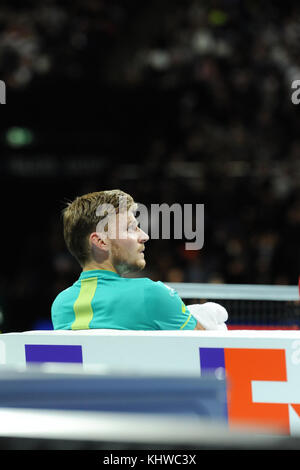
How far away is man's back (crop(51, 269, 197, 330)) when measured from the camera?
104 inches

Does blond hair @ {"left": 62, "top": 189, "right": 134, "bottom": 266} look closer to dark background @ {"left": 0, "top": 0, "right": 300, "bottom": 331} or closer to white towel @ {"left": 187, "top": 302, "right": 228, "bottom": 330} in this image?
white towel @ {"left": 187, "top": 302, "right": 228, "bottom": 330}

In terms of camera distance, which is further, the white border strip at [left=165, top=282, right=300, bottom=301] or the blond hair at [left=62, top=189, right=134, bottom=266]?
the white border strip at [left=165, top=282, right=300, bottom=301]

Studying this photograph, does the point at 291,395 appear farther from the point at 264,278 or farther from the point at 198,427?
the point at 264,278

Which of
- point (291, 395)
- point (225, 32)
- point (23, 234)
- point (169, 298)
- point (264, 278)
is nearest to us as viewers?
point (291, 395)

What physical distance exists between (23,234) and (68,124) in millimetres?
1310

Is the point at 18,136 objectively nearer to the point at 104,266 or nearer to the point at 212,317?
the point at 104,266

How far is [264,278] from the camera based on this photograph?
24.2 feet

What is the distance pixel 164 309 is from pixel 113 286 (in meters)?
0.21

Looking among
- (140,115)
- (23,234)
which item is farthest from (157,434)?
(140,115)

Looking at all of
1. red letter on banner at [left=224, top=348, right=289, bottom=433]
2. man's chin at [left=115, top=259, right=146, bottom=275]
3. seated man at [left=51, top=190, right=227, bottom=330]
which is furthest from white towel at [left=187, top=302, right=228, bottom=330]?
red letter on banner at [left=224, top=348, right=289, bottom=433]

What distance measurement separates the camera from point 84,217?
2.76 metres

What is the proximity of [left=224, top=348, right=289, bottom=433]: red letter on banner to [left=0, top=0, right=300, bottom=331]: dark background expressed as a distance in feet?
13.6

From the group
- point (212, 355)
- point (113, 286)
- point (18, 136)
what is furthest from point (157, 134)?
point (212, 355)

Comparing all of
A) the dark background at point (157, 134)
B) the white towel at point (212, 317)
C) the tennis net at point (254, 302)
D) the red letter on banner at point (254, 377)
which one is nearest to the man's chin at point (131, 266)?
the white towel at point (212, 317)
